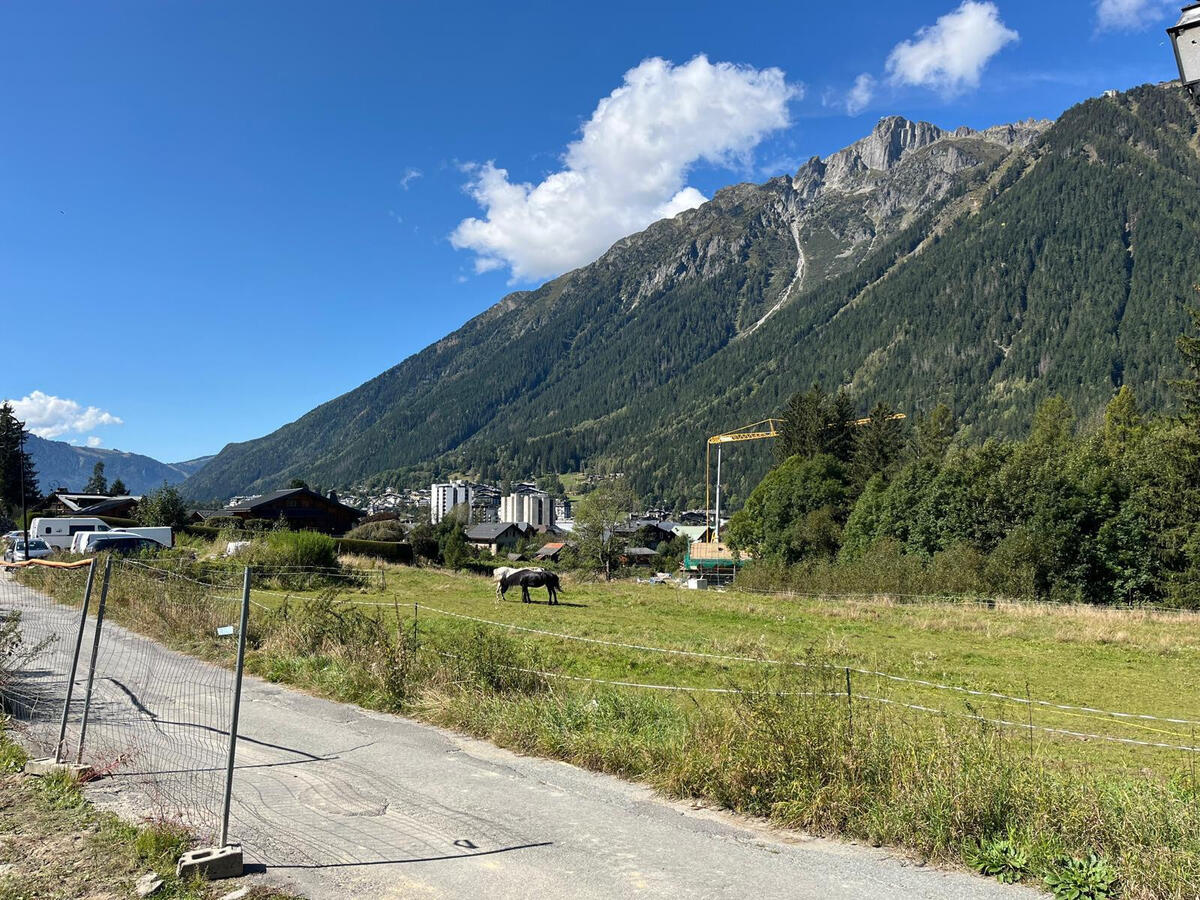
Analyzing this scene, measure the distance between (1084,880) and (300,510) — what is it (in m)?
74.0

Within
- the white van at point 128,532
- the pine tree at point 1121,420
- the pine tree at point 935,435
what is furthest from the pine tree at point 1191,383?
the white van at point 128,532

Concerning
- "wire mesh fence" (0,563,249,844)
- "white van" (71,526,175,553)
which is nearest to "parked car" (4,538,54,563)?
"white van" (71,526,175,553)

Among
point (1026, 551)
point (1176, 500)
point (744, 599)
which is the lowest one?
point (744, 599)

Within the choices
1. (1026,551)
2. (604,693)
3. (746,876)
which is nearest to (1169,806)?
(746,876)

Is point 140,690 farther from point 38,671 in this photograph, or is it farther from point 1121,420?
point 1121,420

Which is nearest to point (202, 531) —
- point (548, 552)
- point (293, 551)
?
point (293, 551)

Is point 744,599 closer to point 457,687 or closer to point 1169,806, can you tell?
point 457,687

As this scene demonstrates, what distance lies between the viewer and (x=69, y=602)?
2067cm

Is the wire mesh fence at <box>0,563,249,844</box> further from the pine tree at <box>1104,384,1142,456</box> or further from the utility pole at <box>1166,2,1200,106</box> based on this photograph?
Answer: the pine tree at <box>1104,384,1142,456</box>

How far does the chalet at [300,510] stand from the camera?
6862cm

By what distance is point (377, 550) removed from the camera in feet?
165

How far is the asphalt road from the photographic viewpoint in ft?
17.8

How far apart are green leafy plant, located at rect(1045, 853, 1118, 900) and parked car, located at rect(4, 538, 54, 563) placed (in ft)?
135

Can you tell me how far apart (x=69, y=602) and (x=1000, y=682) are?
77.5 feet
